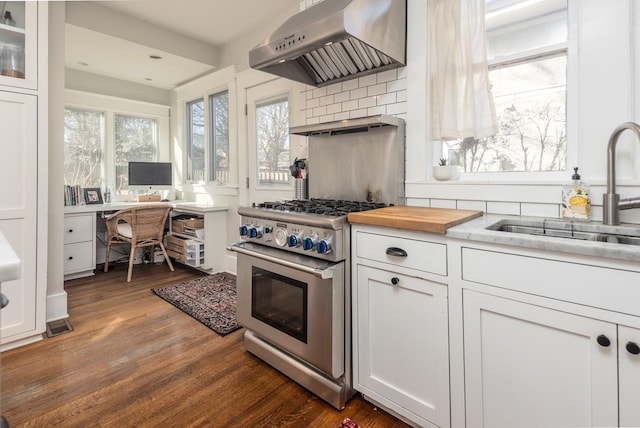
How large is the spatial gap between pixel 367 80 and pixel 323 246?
1.25 metres

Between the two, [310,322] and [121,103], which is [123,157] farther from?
[310,322]

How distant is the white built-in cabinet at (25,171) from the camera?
2.00 meters

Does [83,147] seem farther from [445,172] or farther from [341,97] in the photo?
[445,172]

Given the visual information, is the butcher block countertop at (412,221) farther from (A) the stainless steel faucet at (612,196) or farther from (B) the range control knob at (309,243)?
(A) the stainless steel faucet at (612,196)

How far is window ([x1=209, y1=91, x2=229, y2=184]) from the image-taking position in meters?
3.99

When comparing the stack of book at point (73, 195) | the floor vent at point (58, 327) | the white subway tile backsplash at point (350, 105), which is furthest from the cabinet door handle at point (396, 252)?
the stack of book at point (73, 195)

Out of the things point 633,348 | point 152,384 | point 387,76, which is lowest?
point 152,384

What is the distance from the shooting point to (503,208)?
1.64 metres

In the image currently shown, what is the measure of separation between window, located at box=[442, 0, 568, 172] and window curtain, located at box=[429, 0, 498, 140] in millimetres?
139

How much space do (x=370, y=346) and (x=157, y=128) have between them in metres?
4.62

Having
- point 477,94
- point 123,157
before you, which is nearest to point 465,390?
point 477,94

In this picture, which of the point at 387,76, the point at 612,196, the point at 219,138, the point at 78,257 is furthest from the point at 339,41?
the point at 78,257

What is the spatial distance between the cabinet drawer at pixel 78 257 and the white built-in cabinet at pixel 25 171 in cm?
154

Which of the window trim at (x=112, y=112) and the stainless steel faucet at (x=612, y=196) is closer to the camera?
the stainless steel faucet at (x=612, y=196)
